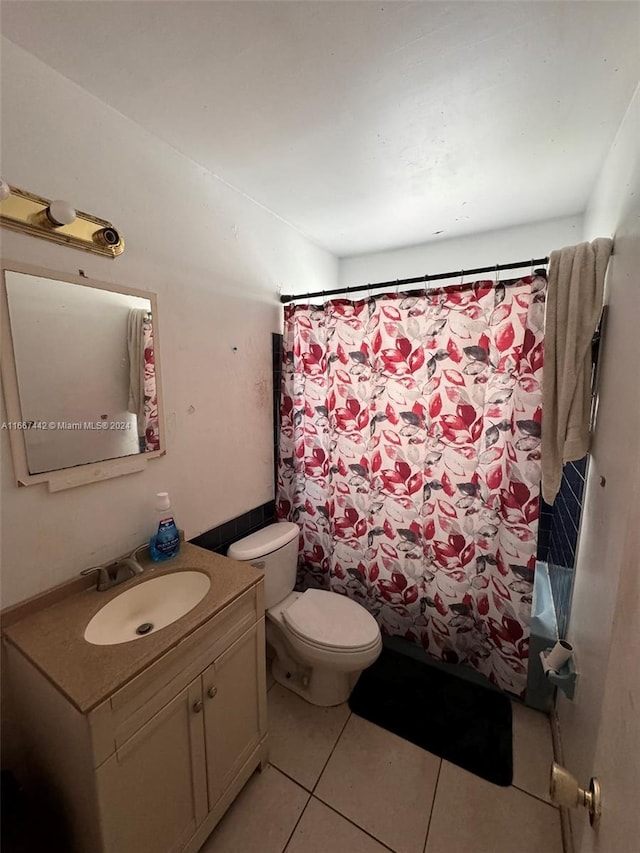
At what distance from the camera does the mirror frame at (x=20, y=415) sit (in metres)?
0.94

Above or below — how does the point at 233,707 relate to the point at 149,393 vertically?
below

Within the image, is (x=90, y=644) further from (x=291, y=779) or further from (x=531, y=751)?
(x=531, y=751)

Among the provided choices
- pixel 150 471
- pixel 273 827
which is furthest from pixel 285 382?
pixel 273 827

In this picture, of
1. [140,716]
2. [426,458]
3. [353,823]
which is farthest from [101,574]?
[426,458]

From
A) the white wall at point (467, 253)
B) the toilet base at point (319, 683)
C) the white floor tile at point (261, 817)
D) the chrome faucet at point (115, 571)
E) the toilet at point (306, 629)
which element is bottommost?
the white floor tile at point (261, 817)

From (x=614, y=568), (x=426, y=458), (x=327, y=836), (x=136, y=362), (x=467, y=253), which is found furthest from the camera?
(x=467, y=253)

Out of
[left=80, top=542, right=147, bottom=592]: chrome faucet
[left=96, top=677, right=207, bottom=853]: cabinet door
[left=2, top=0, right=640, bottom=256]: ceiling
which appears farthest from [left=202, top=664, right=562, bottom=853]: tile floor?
[left=2, top=0, right=640, bottom=256]: ceiling

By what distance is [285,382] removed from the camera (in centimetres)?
192

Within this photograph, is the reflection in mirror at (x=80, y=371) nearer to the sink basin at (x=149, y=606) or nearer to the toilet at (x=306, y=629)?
the sink basin at (x=149, y=606)

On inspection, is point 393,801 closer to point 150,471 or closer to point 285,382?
point 150,471

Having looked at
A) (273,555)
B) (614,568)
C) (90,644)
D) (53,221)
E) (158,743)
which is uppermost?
(53,221)

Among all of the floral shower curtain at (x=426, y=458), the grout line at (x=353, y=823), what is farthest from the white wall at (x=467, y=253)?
the grout line at (x=353, y=823)

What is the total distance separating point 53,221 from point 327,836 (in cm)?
213

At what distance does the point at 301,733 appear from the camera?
1.44 m
